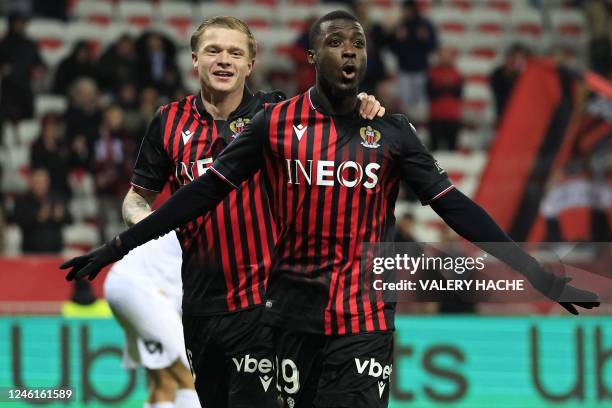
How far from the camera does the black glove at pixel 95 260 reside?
4.41m

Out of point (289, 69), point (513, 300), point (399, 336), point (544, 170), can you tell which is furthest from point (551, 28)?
point (513, 300)

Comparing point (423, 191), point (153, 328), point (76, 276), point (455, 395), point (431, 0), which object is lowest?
point (455, 395)

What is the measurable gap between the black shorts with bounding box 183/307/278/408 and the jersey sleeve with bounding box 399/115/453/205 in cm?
94

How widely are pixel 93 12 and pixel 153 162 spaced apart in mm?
11797

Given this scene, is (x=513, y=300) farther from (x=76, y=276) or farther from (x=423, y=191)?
(x=76, y=276)

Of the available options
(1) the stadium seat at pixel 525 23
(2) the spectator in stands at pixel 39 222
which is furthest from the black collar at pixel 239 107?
(1) the stadium seat at pixel 525 23

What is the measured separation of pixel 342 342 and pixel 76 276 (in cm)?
94

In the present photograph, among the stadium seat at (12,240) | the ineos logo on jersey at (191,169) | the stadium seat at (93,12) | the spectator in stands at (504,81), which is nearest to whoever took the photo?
the ineos logo on jersey at (191,169)

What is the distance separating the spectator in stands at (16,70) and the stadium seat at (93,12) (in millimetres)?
2283

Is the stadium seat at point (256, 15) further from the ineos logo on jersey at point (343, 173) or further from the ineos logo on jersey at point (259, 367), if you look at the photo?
the ineos logo on jersey at point (343, 173)

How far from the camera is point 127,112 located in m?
13.6

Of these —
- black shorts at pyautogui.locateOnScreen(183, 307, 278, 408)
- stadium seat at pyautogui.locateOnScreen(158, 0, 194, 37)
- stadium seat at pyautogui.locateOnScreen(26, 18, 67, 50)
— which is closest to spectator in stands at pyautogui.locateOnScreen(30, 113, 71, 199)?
stadium seat at pyautogui.locateOnScreen(26, 18, 67, 50)

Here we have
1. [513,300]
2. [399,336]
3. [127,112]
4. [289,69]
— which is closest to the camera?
[513,300]

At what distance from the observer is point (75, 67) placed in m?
14.3
